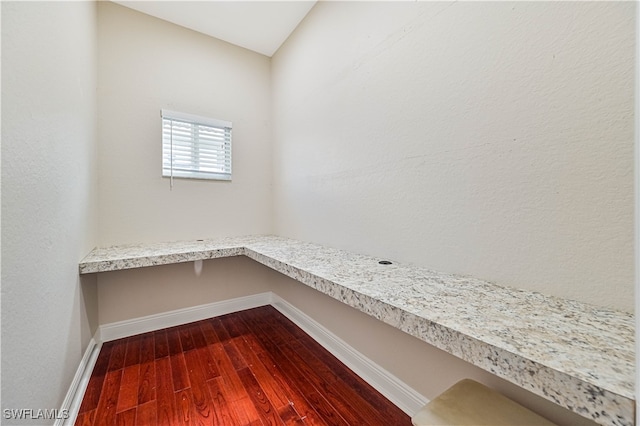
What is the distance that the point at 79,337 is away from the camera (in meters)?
1.43

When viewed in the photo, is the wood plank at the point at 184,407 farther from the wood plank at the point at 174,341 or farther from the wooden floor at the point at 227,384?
the wood plank at the point at 174,341

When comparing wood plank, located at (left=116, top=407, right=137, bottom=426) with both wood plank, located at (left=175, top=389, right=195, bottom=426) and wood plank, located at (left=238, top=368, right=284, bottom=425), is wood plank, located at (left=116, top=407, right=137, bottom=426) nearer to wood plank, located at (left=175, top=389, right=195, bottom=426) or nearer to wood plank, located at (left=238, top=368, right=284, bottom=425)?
wood plank, located at (left=175, top=389, right=195, bottom=426)

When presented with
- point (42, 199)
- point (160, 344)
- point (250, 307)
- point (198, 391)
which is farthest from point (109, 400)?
point (250, 307)

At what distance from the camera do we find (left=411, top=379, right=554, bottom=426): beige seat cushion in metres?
0.73

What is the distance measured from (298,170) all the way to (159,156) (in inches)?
48.1

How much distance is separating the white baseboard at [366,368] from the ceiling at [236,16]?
2.57 metres

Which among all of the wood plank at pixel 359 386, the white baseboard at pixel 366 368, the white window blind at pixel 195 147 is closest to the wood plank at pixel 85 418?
the wood plank at pixel 359 386

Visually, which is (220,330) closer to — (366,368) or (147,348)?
(147,348)

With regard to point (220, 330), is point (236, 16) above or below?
above

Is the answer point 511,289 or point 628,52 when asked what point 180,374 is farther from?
point 628,52

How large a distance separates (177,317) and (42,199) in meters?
1.61

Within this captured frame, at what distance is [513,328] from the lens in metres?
0.65

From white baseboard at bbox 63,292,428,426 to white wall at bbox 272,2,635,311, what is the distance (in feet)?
2.25

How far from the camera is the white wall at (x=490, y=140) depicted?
2.48ft
